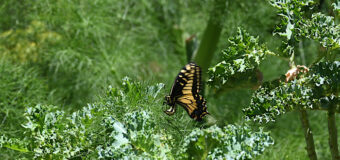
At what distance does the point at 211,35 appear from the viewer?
224cm

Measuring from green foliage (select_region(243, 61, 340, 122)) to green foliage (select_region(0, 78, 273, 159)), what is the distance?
0.38ft

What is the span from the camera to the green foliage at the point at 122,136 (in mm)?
1077

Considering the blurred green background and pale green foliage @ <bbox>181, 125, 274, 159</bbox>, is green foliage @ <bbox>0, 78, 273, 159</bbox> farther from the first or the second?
the blurred green background

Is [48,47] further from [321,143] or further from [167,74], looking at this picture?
[321,143]

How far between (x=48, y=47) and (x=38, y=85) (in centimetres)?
36

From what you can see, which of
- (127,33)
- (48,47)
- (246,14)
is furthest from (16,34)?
(246,14)

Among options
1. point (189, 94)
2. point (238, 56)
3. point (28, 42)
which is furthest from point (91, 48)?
point (238, 56)

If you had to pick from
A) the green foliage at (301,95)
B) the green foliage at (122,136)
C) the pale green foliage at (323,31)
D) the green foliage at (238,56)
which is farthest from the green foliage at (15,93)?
the pale green foliage at (323,31)

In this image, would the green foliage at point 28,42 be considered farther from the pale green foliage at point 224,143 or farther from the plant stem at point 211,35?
the pale green foliage at point 224,143

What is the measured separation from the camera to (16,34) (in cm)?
233

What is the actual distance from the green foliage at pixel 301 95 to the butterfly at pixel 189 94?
0.16 meters

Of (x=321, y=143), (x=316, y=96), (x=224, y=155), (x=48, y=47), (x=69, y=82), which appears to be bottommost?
(x=224, y=155)

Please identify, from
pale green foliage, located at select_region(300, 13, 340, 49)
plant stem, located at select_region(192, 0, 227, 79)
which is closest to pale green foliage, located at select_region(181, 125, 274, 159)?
pale green foliage, located at select_region(300, 13, 340, 49)

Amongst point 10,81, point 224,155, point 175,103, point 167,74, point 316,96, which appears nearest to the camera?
point 224,155
